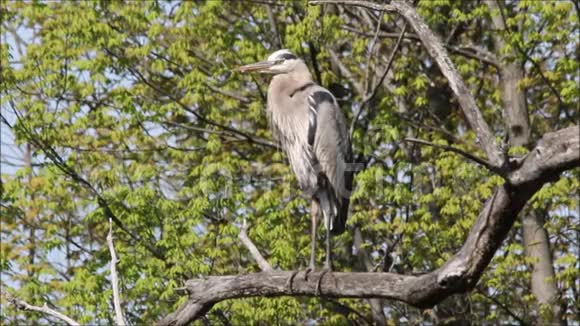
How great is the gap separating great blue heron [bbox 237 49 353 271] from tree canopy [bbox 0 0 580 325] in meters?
2.51

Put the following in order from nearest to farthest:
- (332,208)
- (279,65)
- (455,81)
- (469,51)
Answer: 1. (455,81)
2. (332,208)
3. (279,65)
4. (469,51)

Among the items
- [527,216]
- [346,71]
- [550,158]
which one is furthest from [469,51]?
[550,158]

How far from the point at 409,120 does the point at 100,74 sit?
3.78 m

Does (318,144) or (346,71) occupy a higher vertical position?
(346,71)

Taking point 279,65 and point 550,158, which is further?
point 279,65

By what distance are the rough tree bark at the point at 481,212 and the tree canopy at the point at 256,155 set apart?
18.9 ft

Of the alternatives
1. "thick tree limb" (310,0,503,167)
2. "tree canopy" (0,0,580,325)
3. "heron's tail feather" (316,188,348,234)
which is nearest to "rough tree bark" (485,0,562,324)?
"tree canopy" (0,0,580,325)

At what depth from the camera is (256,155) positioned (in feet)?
49.6

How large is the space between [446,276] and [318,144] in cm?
416

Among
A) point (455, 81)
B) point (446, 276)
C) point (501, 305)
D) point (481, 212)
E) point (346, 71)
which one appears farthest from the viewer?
point (346, 71)

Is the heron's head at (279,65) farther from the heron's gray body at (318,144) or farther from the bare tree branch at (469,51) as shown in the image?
the bare tree branch at (469,51)

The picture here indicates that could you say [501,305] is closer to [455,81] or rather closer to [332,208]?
[332,208]

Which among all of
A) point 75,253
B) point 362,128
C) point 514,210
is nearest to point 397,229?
point 362,128

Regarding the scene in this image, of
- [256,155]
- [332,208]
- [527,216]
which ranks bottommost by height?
[332,208]
